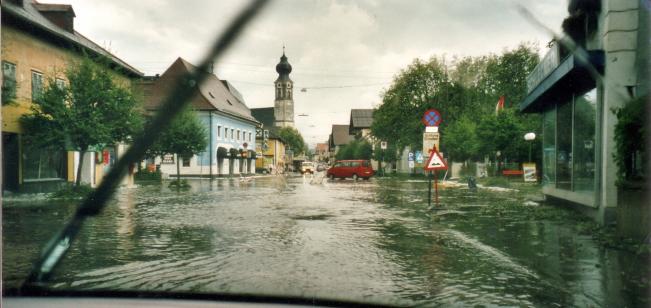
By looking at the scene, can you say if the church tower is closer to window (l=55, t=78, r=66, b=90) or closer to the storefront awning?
window (l=55, t=78, r=66, b=90)

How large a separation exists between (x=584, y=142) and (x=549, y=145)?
423 cm

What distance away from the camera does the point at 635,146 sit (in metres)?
7.61

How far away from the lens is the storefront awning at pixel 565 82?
9.62 meters

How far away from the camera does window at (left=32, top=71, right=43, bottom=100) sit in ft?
63.7

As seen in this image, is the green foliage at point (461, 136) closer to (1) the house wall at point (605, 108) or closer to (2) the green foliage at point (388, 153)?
(2) the green foliage at point (388, 153)

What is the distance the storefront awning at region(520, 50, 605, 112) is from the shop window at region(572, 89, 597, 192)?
30 centimetres

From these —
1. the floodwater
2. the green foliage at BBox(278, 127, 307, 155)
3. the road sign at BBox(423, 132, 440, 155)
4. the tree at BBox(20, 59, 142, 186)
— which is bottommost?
the floodwater

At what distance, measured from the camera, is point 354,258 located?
6730 mm

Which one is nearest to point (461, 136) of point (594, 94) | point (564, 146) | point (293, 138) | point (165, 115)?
point (564, 146)

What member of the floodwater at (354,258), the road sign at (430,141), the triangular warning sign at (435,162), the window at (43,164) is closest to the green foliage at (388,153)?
the window at (43,164)

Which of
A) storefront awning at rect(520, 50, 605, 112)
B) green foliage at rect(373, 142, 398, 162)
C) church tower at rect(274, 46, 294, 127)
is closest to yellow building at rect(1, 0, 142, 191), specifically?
storefront awning at rect(520, 50, 605, 112)

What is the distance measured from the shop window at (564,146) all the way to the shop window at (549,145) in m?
0.52

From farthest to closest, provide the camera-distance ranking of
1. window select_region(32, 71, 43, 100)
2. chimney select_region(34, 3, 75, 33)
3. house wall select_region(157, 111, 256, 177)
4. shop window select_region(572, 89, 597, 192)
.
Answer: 1. house wall select_region(157, 111, 256, 177)
2. chimney select_region(34, 3, 75, 33)
3. window select_region(32, 71, 43, 100)
4. shop window select_region(572, 89, 597, 192)

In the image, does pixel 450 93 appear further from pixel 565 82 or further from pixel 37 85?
pixel 565 82
